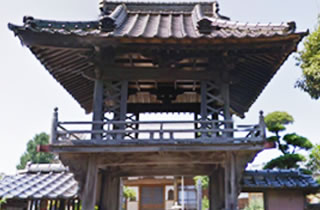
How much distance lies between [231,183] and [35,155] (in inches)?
1894

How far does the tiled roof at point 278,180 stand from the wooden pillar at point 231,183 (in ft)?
10.0

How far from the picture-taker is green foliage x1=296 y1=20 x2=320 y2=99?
20141 millimetres

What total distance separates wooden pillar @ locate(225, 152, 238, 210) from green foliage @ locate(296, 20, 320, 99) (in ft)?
45.9

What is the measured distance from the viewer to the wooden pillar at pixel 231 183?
8.54 m

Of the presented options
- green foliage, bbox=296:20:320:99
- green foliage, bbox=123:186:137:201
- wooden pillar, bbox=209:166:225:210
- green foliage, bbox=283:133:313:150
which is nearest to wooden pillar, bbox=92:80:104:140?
wooden pillar, bbox=209:166:225:210

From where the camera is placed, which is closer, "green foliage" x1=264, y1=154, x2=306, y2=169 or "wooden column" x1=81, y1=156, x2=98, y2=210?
"wooden column" x1=81, y1=156, x2=98, y2=210

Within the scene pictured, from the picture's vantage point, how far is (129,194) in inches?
1137

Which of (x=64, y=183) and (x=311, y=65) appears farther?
(x=311, y=65)

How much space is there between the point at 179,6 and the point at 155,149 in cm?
907

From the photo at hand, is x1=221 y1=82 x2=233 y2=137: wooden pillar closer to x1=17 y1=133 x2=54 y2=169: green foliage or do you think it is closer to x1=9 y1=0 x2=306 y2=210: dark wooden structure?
x1=9 y1=0 x2=306 y2=210: dark wooden structure

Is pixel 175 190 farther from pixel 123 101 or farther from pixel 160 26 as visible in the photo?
pixel 123 101

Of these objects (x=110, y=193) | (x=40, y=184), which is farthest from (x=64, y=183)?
(x=110, y=193)

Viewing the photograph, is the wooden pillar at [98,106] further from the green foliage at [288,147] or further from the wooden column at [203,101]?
the green foliage at [288,147]

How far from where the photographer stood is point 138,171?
11984 mm
